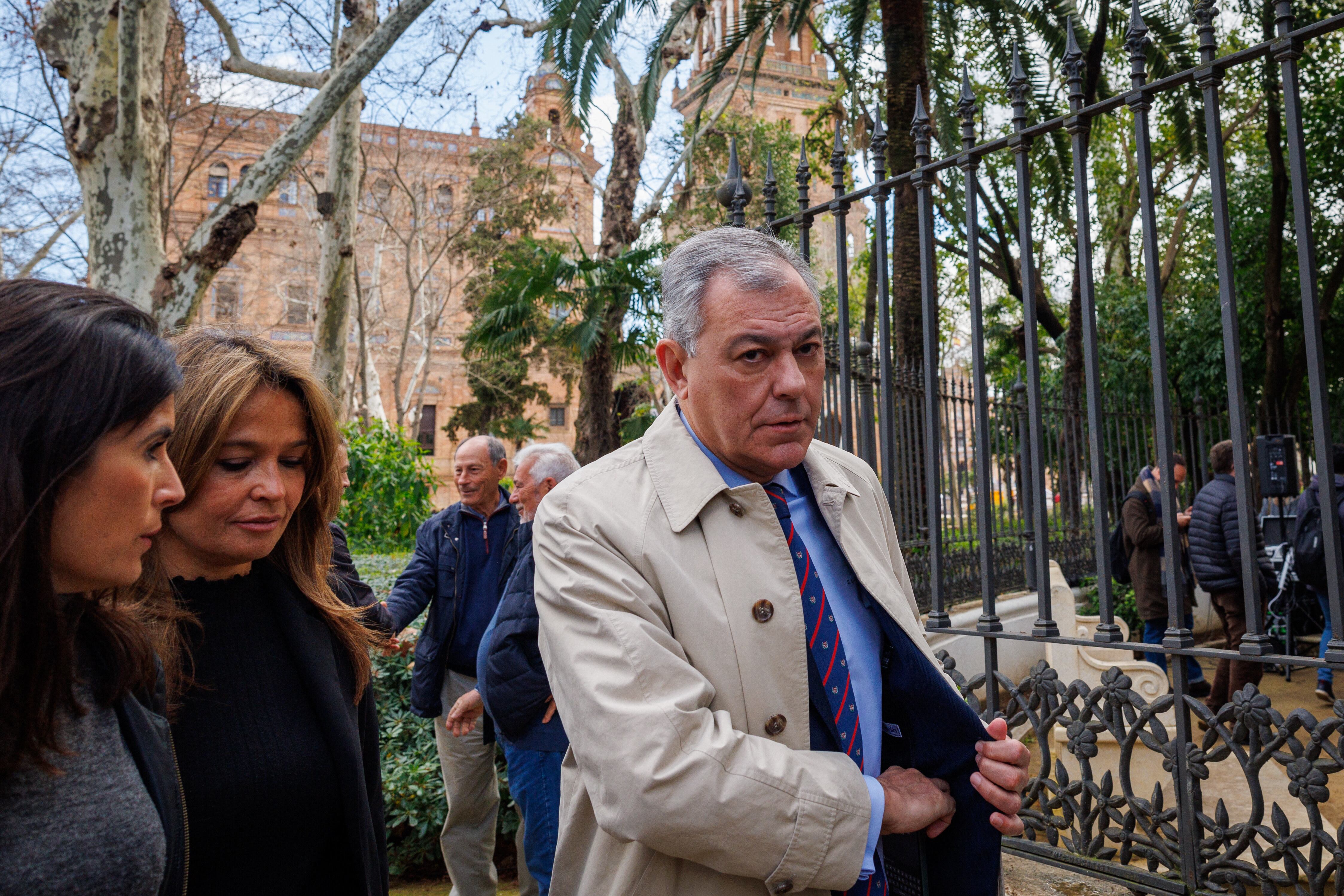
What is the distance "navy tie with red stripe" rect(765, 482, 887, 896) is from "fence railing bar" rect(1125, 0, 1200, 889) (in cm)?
138

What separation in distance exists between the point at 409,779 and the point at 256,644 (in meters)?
3.16

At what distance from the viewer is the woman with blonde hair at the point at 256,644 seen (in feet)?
5.54

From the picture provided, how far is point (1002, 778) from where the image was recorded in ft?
5.37

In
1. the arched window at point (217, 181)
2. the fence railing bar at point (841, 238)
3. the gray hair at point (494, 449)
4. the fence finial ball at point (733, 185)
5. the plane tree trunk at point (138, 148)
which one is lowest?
the gray hair at point (494, 449)

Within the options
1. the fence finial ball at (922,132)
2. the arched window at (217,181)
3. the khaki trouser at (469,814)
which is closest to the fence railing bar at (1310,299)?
the fence finial ball at (922,132)

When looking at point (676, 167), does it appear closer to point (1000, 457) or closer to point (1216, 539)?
point (1000, 457)

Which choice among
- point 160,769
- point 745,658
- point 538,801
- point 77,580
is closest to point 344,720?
point 160,769

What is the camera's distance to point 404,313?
37438mm

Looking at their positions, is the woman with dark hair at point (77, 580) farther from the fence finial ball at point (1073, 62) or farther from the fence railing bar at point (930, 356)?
the fence finial ball at point (1073, 62)

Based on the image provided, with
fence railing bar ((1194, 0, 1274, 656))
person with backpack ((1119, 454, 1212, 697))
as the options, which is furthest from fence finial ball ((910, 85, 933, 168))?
person with backpack ((1119, 454, 1212, 697))

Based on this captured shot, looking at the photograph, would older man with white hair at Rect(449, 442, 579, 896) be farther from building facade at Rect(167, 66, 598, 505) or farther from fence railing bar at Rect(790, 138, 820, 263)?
building facade at Rect(167, 66, 598, 505)

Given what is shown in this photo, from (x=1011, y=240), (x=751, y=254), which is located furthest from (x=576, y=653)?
(x=1011, y=240)

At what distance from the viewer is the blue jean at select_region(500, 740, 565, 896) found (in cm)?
359

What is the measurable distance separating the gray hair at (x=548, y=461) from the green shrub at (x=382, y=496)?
7.44 metres
